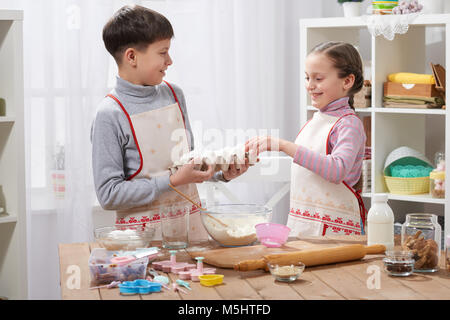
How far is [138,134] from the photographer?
2088 millimetres

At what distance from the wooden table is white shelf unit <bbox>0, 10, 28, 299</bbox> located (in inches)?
46.1

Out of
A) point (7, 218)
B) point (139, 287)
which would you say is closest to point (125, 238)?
point (139, 287)

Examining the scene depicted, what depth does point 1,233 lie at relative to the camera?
110 inches

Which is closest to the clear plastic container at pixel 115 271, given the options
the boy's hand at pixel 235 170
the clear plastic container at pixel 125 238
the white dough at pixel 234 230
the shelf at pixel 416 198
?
the clear plastic container at pixel 125 238

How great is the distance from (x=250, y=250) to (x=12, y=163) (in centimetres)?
137

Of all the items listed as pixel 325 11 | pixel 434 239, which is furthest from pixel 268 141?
pixel 325 11

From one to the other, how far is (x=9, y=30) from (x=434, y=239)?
1.88m

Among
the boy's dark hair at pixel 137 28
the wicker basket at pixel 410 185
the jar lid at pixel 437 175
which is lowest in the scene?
the wicker basket at pixel 410 185

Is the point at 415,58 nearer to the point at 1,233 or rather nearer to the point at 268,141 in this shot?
the point at 268,141

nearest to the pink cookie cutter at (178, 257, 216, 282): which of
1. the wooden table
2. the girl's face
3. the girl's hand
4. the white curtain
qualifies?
the wooden table

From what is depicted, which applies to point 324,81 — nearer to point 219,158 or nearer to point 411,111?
point 219,158

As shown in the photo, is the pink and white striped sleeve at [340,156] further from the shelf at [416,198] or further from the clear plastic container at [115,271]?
the shelf at [416,198]

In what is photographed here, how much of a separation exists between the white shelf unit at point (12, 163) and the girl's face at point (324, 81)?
1223 mm

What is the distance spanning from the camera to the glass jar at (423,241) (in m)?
1.60
